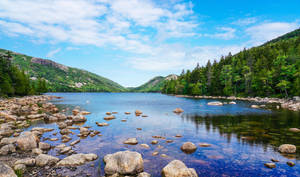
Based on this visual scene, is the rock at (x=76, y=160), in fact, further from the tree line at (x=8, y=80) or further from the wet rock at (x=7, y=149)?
the tree line at (x=8, y=80)

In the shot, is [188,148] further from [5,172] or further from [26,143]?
[26,143]

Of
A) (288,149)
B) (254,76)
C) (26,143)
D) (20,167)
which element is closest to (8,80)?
(26,143)

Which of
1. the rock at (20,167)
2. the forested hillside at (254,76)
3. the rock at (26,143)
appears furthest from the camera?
the forested hillside at (254,76)

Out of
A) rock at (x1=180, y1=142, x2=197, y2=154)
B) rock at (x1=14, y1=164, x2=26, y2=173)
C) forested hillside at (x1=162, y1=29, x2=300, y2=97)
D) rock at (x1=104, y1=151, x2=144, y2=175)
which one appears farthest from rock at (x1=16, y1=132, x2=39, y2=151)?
forested hillside at (x1=162, y1=29, x2=300, y2=97)

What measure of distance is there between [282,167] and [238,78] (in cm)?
9942

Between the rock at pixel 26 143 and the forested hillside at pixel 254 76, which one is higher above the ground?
the forested hillside at pixel 254 76

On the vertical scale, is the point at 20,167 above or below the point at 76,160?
above

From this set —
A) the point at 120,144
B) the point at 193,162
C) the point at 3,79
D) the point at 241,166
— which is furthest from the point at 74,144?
the point at 3,79

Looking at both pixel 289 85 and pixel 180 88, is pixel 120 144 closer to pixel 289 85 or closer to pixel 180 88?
pixel 289 85

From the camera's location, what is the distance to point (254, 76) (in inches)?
3529

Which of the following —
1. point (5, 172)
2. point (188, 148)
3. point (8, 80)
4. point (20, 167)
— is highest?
point (8, 80)

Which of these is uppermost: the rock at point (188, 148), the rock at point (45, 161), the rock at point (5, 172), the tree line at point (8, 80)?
the tree line at point (8, 80)

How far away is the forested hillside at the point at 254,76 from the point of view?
72.5 m

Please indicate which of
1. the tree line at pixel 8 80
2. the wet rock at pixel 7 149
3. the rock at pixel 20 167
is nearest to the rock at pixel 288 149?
the rock at pixel 20 167
